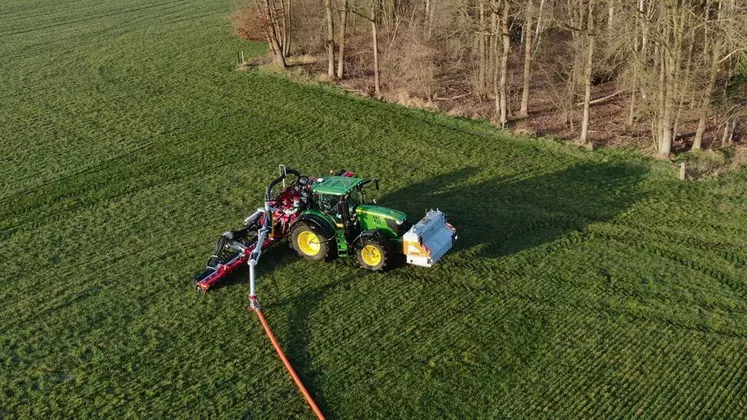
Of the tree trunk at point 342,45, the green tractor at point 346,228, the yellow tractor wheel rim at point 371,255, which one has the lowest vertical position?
the yellow tractor wheel rim at point 371,255

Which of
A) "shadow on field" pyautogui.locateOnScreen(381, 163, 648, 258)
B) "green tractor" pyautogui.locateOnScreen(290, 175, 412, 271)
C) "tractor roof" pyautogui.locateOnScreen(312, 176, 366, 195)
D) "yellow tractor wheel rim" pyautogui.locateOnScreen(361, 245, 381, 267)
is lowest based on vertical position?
"shadow on field" pyautogui.locateOnScreen(381, 163, 648, 258)

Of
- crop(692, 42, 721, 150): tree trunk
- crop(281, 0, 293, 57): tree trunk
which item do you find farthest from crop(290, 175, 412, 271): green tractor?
crop(281, 0, 293, 57): tree trunk

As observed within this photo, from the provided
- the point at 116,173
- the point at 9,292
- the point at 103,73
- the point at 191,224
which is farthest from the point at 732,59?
the point at 103,73

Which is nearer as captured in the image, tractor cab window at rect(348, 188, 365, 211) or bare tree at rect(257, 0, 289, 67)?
tractor cab window at rect(348, 188, 365, 211)

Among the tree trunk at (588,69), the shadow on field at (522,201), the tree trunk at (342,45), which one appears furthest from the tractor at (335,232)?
the tree trunk at (342,45)

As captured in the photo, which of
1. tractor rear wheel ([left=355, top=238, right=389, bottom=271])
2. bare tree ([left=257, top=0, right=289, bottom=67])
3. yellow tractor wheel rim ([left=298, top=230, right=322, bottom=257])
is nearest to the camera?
tractor rear wheel ([left=355, top=238, right=389, bottom=271])

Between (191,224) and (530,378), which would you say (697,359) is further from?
(191,224)

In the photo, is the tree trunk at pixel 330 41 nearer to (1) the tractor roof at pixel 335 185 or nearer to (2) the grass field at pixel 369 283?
(2) the grass field at pixel 369 283

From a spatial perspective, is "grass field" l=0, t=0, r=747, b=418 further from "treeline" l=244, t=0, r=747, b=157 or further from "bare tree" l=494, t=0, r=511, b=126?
"treeline" l=244, t=0, r=747, b=157
